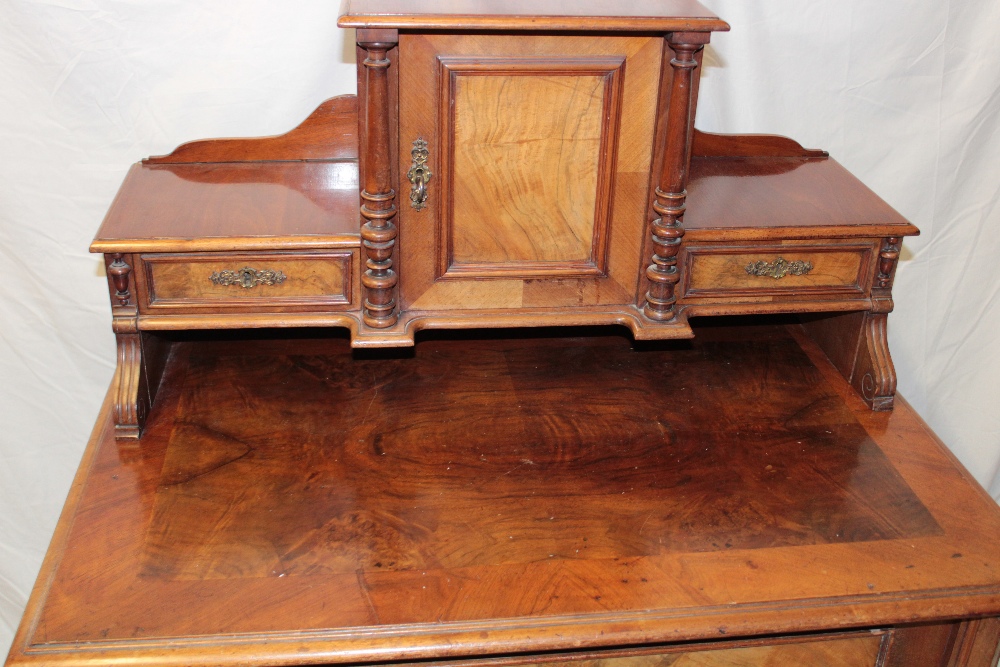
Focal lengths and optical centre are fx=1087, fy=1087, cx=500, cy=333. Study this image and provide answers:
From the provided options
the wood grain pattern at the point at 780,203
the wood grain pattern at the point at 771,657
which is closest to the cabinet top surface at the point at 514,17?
the wood grain pattern at the point at 780,203

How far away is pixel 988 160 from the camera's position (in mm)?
2549

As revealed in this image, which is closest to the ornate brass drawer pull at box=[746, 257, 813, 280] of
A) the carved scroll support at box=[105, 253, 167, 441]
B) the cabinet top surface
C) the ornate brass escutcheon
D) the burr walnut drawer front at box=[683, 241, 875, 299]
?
the burr walnut drawer front at box=[683, 241, 875, 299]

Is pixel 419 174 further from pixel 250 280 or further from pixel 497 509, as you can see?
pixel 497 509

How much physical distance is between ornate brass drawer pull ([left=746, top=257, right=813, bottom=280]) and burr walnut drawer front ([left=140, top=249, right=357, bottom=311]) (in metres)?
0.71

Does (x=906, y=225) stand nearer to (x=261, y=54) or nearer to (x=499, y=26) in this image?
(x=499, y=26)

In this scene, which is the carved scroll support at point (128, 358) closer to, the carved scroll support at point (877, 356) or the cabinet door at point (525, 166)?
the cabinet door at point (525, 166)

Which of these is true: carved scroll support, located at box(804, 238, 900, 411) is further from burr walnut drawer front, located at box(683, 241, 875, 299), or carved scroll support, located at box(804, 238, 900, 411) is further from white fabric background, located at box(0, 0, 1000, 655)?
white fabric background, located at box(0, 0, 1000, 655)

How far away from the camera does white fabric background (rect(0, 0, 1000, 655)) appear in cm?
227

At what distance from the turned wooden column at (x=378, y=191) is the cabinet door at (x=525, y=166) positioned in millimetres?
33

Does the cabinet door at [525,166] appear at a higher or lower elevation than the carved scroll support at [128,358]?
higher

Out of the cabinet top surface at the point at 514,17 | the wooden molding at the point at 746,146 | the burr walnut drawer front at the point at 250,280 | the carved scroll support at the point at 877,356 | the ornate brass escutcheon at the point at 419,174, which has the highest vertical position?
the cabinet top surface at the point at 514,17

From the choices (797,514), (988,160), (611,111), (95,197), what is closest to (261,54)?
(95,197)

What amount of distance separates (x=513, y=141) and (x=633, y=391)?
656 millimetres

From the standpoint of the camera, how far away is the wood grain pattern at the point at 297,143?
2.13 m
